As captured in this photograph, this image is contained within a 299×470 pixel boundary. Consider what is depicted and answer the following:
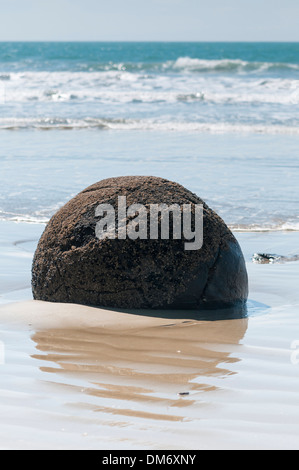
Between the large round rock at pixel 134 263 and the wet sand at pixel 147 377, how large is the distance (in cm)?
13

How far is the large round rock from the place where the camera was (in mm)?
4496

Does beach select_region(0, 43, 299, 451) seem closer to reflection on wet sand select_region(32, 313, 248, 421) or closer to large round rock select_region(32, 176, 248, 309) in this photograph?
reflection on wet sand select_region(32, 313, 248, 421)

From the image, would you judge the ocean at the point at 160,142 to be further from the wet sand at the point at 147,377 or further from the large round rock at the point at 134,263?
the wet sand at the point at 147,377

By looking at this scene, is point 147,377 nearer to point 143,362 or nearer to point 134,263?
point 143,362

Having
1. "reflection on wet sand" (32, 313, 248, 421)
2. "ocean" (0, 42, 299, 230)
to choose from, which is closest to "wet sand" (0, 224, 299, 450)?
"reflection on wet sand" (32, 313, 248, 421)

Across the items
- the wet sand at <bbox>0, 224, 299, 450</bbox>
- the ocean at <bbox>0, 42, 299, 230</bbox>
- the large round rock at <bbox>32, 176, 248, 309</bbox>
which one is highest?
the ocean at <bbox>0, 42, 299, 230</bbox>

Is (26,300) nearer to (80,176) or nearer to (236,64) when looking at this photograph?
(80,176)

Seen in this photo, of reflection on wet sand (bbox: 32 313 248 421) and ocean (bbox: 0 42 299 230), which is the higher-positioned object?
ocean (bbox: 0 42 299 230)

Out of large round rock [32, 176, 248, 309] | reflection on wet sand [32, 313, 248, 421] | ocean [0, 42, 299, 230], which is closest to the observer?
reflection on wet sand [32, 313, 248, 421]

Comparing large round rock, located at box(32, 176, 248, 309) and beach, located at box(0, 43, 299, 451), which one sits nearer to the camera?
beach, located at box(0, 43, 299, 451)

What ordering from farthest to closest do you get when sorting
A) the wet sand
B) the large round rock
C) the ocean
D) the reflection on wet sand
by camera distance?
the ocean, the large round rock, the reflection on wet sand, the wet sand

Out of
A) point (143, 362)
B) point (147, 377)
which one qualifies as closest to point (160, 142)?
point (143, 362)

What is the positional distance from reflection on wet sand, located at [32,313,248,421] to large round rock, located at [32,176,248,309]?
23cm

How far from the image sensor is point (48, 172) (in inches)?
433
